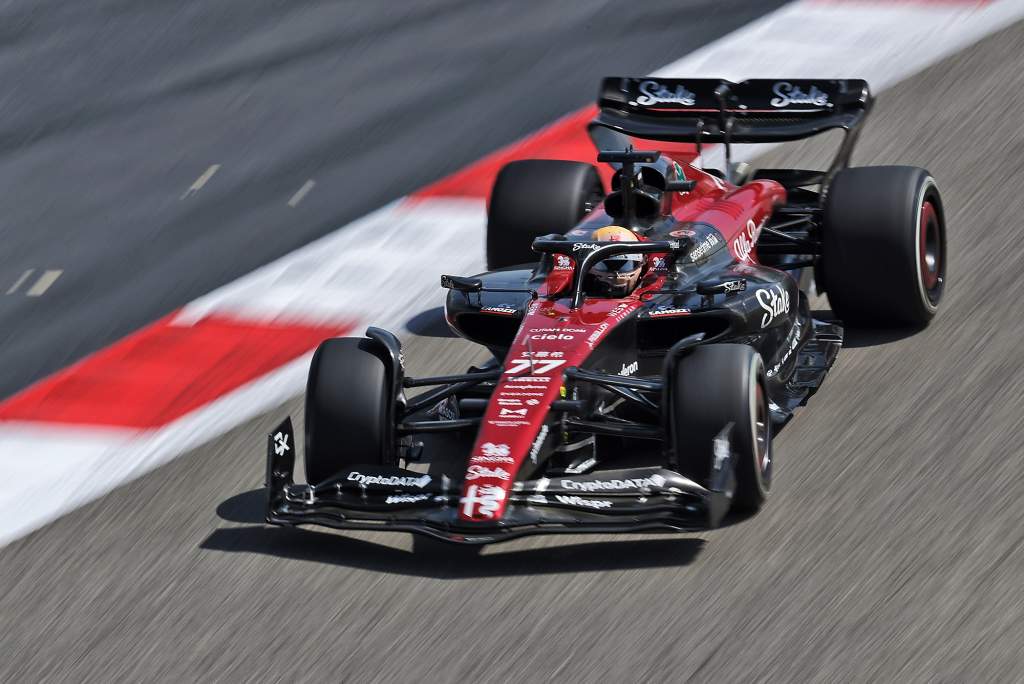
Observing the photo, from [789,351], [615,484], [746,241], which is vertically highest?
[615,484]

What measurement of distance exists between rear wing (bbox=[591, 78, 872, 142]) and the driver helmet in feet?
6.06

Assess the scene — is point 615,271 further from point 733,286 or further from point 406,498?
point 406,498

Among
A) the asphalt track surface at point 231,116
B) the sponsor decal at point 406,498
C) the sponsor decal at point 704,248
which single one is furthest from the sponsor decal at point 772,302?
the asphalt track surface at point 231,116

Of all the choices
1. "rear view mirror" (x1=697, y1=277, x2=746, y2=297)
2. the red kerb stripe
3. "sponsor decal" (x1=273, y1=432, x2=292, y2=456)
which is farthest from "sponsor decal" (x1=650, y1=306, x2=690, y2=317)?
the red kerb stripe

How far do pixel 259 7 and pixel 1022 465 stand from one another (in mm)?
10630

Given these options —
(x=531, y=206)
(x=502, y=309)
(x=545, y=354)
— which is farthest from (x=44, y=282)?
(x=545, y=354)

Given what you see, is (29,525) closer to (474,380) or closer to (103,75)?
(474,380)

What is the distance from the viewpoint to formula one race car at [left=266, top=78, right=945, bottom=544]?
719 centimetres

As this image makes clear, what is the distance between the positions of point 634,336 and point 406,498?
4.98 ft

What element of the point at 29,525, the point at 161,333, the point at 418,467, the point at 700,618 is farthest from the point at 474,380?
the point at 161,333

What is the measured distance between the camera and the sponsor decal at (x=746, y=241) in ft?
30.0

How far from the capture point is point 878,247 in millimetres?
9156

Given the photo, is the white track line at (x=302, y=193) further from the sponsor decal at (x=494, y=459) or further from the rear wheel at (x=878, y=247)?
the sponsor decal at (x=494, y=459)

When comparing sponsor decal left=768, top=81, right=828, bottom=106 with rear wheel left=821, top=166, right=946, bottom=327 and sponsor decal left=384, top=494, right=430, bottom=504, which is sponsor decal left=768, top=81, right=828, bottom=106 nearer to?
rear wheel left=821, top=166, right=946, bottom=327
